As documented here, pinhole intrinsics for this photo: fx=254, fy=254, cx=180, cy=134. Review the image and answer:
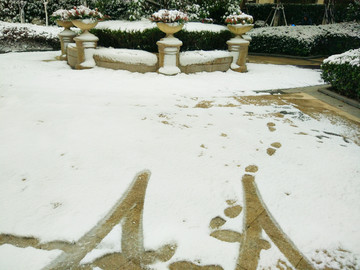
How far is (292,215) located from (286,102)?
3220 millimetres

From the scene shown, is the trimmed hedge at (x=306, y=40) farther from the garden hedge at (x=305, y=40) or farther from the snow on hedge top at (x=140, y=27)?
the snow on hedge top at (x=140, y=27)

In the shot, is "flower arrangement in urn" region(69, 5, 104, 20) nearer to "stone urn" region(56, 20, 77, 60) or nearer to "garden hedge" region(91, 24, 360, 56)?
"stone urn" region(56, 20, 77, 60)

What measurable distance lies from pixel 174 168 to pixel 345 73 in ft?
14.1

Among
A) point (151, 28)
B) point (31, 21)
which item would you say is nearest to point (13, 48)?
point (31, 21)

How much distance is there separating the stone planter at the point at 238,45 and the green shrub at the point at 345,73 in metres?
2.16

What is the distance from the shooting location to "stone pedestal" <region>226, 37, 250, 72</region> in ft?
22.5

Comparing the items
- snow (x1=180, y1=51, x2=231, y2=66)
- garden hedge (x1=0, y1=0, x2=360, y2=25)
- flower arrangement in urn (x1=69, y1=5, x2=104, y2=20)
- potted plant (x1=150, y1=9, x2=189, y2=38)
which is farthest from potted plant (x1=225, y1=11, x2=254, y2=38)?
flower arrangement in urn (x1=69, y1=5, x2=104, y2=20)

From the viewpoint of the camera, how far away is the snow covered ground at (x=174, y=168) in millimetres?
1780

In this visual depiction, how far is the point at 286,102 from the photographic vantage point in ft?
15.7

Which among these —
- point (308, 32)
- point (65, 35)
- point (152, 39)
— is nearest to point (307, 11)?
point (308, 32)

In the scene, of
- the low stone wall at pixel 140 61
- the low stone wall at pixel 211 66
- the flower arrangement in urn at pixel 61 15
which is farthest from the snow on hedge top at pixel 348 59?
the flower arrangement in urn at pixel 61 15

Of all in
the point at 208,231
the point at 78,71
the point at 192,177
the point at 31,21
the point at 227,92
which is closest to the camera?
the point at 208,231

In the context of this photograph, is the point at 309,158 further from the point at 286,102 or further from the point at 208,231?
the point at 286,102

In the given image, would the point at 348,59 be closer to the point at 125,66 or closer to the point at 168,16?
the point at 168,16
